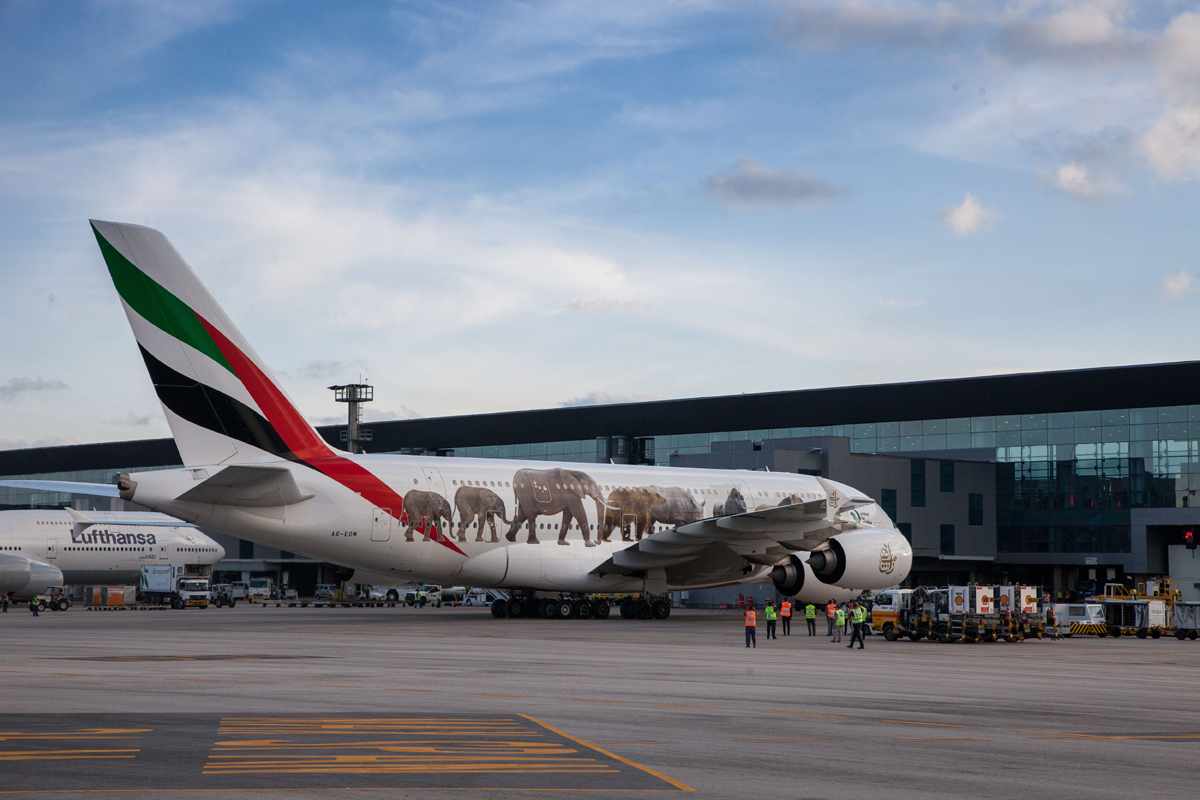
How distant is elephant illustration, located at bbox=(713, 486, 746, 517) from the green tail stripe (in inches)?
841

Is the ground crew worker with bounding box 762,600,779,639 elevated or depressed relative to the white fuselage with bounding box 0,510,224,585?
depressed

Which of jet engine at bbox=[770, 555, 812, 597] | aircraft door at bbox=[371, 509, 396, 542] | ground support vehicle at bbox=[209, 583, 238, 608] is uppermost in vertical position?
aircraft door at bbox=[371, 509, 396, 542]

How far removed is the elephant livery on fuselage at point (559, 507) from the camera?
4444 cm

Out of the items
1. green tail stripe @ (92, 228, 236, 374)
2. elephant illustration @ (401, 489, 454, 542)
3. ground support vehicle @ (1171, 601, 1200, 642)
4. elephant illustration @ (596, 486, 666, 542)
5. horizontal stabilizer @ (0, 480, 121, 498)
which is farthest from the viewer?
elephant illustration @ (596, 486, 666, 542)

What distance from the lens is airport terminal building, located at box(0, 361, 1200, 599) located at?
7412cm

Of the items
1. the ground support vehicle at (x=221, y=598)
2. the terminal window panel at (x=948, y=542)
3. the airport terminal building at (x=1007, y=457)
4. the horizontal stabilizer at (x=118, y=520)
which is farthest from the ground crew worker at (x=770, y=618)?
the horizontal stabilizer at (x=118, y=520)

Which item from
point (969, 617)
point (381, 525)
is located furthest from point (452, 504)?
point (969, 617)

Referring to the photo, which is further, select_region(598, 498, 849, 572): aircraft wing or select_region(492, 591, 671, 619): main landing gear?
select_region(492, 591, 671, 619): main landing gear

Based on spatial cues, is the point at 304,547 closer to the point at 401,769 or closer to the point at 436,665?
the point at 436,665

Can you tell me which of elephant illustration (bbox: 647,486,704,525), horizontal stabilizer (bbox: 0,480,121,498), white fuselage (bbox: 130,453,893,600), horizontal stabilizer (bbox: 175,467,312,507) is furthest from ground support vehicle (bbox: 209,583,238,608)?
horizontal stabilizer (bbox: 175,467,312,507)

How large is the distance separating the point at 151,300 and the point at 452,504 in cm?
1151

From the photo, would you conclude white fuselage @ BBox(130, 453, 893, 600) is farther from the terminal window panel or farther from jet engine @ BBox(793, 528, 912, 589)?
the terminal window panel

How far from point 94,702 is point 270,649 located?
42.9 feet

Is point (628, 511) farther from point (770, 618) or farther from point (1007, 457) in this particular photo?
point (1007, 457)
